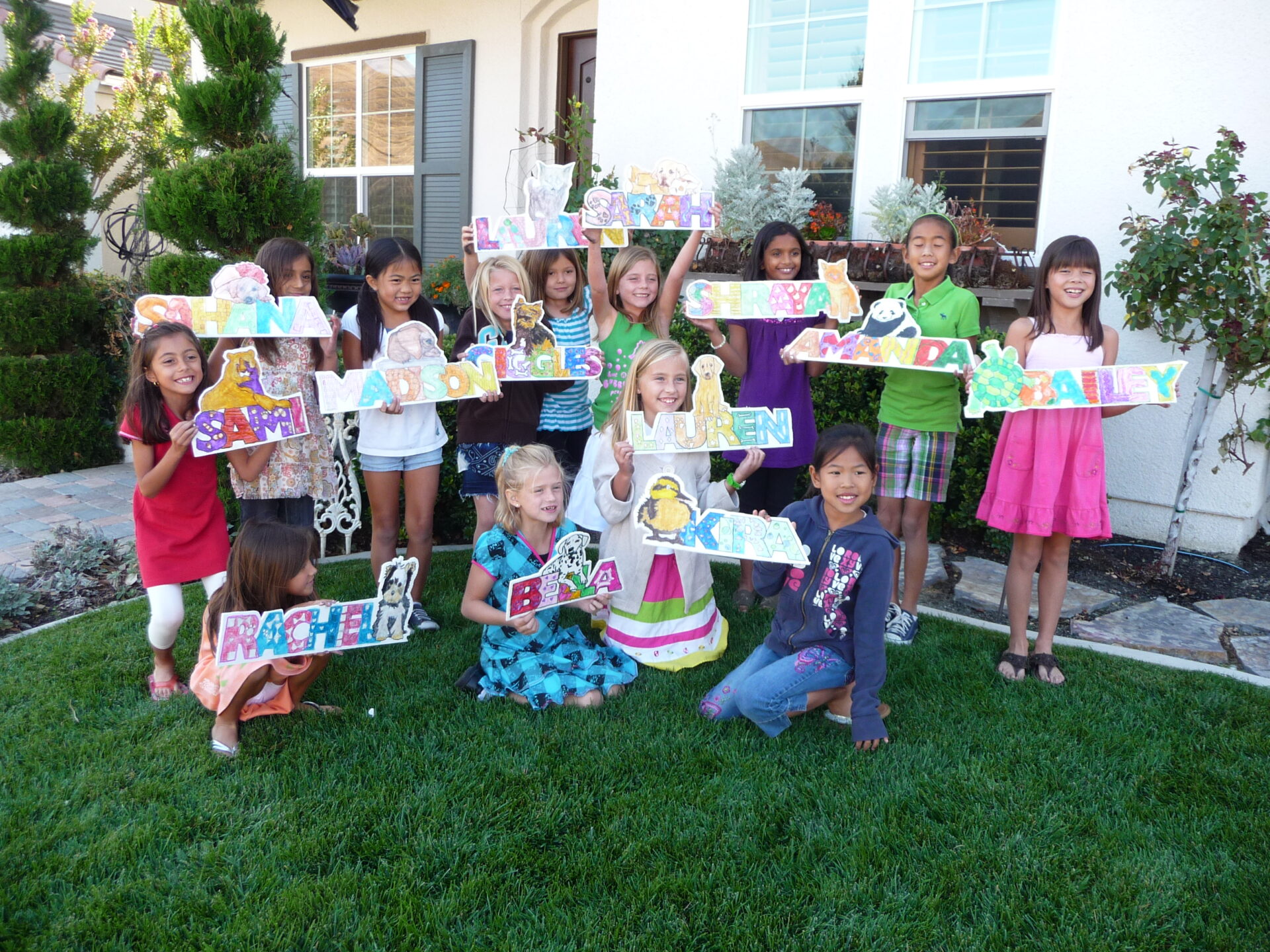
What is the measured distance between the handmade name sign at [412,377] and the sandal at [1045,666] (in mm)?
→ 2327

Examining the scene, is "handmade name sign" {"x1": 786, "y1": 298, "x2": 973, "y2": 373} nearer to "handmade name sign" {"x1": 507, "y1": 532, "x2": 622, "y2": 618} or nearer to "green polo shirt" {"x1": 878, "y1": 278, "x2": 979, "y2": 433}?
"green polo shirt" {"x1": 878, "y1": 278, "x2": 979, "y2": 433}

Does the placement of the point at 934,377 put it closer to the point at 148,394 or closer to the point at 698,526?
the point at 698,526

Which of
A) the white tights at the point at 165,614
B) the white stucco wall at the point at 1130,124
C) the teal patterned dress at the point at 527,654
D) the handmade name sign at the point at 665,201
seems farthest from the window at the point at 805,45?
the white tights at the point at 165,614

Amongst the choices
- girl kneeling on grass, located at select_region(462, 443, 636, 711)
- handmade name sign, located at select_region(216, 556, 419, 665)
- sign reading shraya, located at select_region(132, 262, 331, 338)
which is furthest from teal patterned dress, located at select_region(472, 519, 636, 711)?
sign reading shraya, located at select_region(132, 262, 331, 338)

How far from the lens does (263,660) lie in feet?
8.64

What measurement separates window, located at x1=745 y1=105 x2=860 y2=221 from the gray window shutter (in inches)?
138

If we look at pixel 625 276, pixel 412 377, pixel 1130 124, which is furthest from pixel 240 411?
pixel 1130 124

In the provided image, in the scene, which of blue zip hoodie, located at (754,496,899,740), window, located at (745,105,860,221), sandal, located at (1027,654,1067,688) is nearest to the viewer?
blue zip hoodie, located at (754,496,899,740)

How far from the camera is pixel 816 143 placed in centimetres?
582

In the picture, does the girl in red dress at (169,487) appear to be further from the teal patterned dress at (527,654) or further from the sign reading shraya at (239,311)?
the teal patterned dress at (527,654)

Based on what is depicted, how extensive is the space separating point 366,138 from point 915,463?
7.87 metres

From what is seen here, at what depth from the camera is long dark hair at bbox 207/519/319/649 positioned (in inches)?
106

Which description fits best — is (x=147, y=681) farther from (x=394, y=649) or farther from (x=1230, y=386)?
(x=1230, y=386)

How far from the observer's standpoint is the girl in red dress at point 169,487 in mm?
2961
